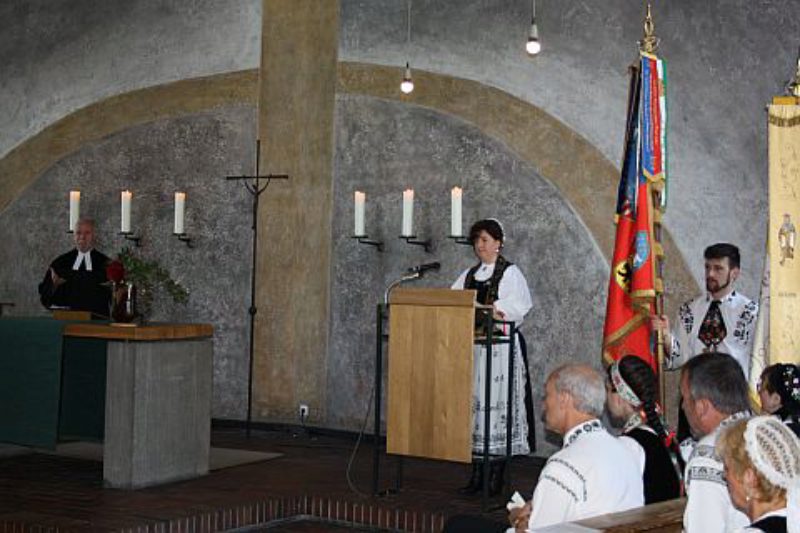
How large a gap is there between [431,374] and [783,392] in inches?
83.6

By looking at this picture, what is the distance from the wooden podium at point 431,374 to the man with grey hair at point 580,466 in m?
2.29

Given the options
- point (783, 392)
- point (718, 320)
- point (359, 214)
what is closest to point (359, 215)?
point (359, 214)

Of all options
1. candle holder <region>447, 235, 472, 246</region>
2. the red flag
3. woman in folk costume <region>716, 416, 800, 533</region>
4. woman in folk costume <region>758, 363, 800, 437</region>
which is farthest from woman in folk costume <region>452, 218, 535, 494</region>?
woman in folk costume <region>716, 416, 800, 533</region>

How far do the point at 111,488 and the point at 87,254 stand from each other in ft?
8.72

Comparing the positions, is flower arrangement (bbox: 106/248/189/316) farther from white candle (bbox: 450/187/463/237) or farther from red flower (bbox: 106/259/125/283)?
white candle (bbox: 450/187/463/237)

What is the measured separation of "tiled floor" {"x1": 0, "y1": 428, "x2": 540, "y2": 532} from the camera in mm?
5375

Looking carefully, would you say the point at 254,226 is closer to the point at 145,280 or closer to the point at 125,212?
the point at 125,212

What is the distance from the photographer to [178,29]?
9.52 metres

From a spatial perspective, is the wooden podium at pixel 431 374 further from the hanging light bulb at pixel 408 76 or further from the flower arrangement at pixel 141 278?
the hanging light bulb at pixel 408 76

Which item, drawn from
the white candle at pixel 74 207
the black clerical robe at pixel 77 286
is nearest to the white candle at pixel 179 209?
the black clerical robe at pixel 77 286

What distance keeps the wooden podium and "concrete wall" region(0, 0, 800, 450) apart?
1835 mm

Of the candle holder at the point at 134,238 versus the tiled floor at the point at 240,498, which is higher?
the candle holder at the point at 134,238

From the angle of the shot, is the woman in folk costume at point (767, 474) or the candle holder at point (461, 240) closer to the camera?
the woman in folk costume at point (767, 474)

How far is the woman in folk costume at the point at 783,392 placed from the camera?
13.5ft
